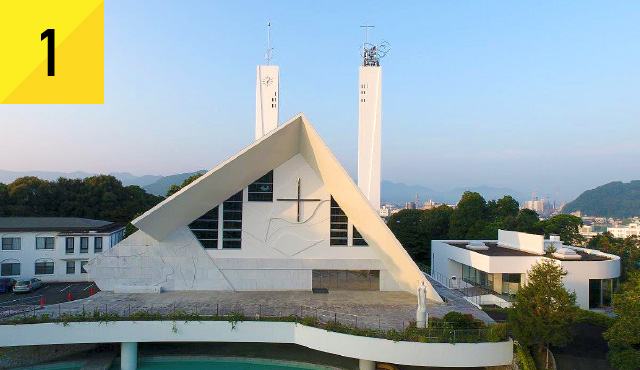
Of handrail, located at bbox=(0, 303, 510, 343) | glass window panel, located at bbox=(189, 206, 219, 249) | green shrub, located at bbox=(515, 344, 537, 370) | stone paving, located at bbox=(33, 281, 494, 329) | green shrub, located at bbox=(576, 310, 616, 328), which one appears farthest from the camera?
glass window panel, located at bbox=(189, 206, 219, 249)

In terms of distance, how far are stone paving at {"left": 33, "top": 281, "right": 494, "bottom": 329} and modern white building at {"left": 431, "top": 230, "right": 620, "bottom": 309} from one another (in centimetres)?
220

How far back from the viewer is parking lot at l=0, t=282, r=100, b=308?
56.7 ft

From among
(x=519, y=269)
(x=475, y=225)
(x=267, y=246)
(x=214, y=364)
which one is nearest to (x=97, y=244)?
(x=267, y=246)

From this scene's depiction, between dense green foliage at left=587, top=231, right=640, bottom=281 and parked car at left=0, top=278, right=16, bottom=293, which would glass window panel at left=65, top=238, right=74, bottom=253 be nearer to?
parked car at left=0, top=278, right=16, bottom=293

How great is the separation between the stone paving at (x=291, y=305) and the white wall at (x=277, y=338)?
2.92 ft

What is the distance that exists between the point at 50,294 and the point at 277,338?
12.0 metres

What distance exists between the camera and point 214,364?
48.0ft

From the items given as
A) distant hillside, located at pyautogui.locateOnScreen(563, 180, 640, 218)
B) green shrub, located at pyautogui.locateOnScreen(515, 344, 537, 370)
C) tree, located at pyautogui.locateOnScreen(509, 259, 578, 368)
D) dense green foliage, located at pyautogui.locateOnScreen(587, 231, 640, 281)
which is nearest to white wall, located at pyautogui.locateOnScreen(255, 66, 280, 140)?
tree, located at pyautogui.locateOnScreen(509, 259, 578, 368)

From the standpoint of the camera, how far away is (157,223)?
16.7 metres

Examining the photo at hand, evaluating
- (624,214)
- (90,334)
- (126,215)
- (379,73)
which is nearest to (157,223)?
(90,334)

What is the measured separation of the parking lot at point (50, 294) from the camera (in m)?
17.3

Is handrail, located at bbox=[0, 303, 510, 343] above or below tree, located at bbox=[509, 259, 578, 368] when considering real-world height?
below

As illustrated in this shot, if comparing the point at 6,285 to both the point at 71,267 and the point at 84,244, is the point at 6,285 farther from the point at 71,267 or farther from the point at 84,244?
the point at 84,244

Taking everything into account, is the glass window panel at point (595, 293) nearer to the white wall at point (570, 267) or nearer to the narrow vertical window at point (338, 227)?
the white wall at point (570, 267)
